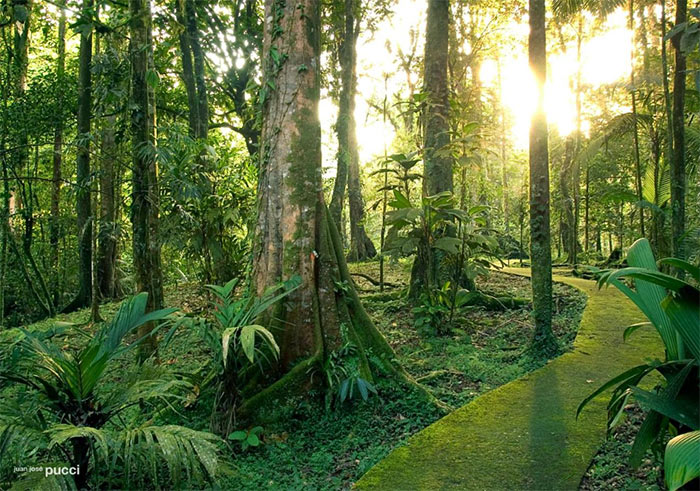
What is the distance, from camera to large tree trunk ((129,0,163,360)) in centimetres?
468

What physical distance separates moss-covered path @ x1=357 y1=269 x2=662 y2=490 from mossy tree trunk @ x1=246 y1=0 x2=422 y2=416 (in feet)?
3.44

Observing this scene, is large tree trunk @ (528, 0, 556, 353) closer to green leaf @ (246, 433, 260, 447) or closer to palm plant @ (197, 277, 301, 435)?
palm plant @ (197, 277, 301, 435)

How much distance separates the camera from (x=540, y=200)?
16.7ft

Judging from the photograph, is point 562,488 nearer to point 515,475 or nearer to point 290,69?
point 515,475

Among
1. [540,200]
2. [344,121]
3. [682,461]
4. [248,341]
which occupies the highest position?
[344,121]

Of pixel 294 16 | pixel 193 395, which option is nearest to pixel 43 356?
pixel 193 395

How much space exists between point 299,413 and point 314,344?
0.62 m

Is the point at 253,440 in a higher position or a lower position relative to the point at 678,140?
lower

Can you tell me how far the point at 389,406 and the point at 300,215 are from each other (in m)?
1.93

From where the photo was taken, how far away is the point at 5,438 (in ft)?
7.91

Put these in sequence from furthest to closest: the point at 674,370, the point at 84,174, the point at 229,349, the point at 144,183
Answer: the point at 84,174 < the point at 144,183 < the point at 229,349 < the point at 674,370

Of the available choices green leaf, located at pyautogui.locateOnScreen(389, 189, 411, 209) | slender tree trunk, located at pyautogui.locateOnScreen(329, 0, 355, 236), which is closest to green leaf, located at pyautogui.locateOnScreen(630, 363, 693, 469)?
green leaf, located at pyautogui.locateOnScreen(389, 189, 411, 209)

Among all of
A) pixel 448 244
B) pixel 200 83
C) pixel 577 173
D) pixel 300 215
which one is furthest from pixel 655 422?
pixel 577 173

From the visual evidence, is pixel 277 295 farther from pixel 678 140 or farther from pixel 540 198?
pixel 678 140
